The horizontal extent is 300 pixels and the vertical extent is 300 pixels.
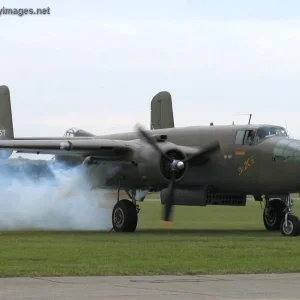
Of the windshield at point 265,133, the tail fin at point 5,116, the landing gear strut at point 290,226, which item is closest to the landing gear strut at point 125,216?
the windshield at point 265,133

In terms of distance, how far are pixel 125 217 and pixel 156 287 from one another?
613 inches

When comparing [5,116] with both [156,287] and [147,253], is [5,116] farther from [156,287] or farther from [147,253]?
[156,287]

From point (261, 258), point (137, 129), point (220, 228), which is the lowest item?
point (220, 228)

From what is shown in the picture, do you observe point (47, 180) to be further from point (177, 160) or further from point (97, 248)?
point (97, 248)

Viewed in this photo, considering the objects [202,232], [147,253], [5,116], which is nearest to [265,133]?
[202,232]

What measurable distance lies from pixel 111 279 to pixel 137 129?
45.5 feet

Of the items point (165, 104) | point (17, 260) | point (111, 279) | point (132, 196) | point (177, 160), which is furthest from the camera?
point (165, 104)

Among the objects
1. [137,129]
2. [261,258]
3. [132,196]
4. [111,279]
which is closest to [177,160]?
[137,129]

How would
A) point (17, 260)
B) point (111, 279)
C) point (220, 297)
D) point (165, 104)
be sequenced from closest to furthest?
point (220, 297), point (111, 279), point (17, 260), point (165, 104)

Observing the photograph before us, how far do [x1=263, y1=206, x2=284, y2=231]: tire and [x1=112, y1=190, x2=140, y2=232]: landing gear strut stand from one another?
4.82 m

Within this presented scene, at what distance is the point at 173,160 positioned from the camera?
28.3 m

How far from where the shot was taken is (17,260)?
739 inches

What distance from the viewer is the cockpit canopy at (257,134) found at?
2834cm

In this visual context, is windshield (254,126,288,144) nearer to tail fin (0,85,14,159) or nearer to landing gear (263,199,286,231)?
landing gear (263,199,286,231)
